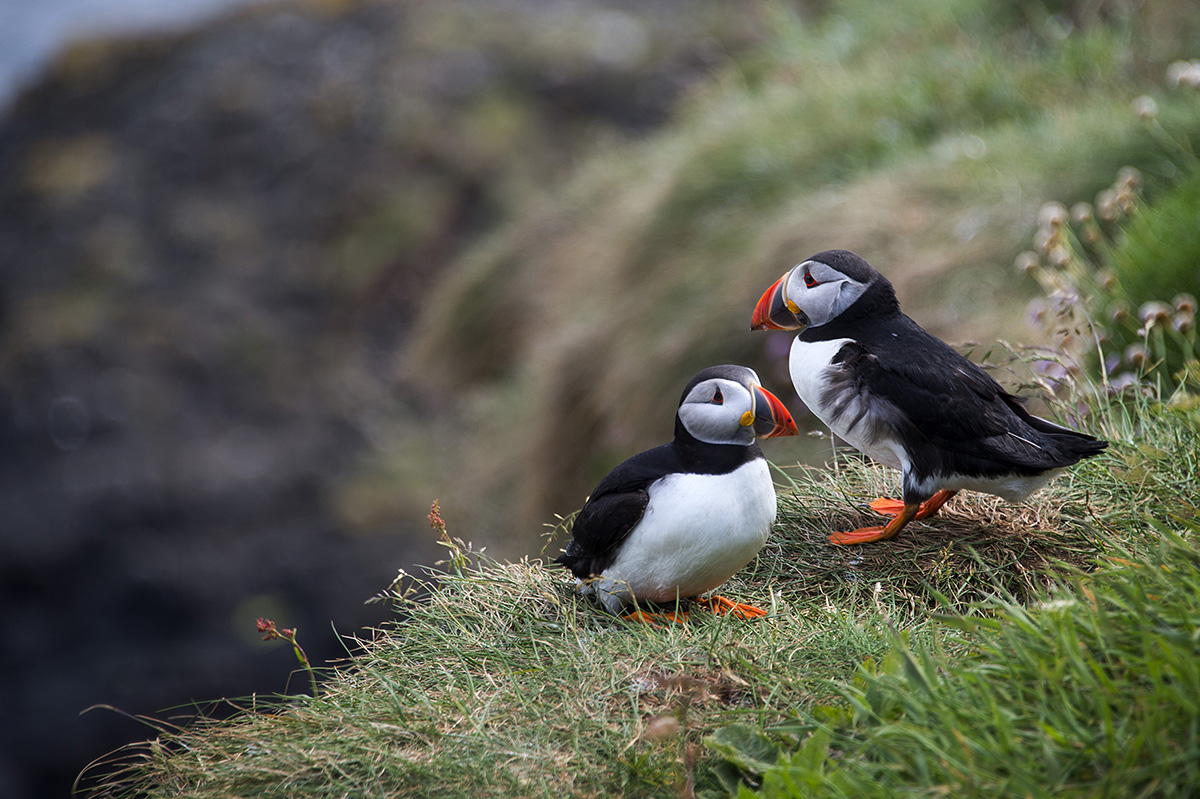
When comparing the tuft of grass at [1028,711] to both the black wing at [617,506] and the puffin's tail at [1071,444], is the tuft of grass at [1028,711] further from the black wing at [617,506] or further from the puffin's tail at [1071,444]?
the black wing at [617,506]

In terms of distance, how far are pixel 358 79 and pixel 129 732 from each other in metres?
9.11

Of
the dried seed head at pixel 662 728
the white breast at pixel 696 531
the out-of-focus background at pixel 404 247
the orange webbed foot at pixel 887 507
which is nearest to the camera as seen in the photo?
the dried seed head at pixel 662 728

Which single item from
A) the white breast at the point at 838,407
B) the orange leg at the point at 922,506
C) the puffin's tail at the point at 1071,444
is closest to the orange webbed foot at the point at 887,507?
the orange leg at the point at 922,506

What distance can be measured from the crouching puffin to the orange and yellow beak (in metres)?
0.42

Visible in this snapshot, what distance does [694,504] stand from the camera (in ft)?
7.71

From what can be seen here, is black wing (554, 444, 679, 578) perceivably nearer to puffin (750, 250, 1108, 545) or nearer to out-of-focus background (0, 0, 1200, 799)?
puffin (750, 250, 1108, 545)

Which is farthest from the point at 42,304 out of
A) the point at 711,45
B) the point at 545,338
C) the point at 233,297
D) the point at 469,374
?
the point at 711,45

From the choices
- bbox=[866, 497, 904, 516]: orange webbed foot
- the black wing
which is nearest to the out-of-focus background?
bbox=[866, 497, 904, 516]: orange webbed foot

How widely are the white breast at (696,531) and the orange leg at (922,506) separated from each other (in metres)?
0.72

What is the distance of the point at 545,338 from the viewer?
25.3ft

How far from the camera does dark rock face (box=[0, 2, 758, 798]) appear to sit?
338 inches

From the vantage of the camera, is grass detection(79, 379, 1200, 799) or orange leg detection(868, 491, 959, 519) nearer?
grass detection(79, 379, 1200, 799)

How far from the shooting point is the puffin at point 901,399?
2508 millimetres

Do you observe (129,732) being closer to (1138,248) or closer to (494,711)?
(494,711)
